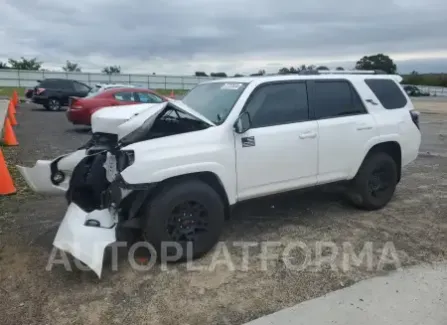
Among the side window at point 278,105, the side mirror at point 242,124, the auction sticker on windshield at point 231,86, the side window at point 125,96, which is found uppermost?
the side window at point 125,96

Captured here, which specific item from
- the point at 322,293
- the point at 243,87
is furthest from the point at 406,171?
the point at 322,293

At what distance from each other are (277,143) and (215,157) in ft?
2.65

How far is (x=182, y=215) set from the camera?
4.31 meters

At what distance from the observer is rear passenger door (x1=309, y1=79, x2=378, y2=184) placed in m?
5.30

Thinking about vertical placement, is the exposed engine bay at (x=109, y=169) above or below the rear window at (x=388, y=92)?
below

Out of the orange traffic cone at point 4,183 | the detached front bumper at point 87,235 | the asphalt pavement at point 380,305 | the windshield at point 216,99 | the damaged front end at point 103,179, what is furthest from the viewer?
the orange traffic cone at point 4,183

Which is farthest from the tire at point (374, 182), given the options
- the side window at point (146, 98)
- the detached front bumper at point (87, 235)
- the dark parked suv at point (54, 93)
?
the dark parked suv at point (54, 93)

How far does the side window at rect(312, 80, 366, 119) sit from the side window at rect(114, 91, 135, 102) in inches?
398

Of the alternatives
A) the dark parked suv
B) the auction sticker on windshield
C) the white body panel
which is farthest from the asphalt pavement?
the dark parked suv

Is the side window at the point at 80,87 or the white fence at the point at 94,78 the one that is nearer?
the side window at the point at 80,87

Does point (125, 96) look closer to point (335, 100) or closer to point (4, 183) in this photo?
point (4, 183)

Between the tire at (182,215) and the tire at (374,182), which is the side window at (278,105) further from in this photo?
the tire at (374,182)

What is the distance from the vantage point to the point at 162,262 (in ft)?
14.0

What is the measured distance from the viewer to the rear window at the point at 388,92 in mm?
5926
